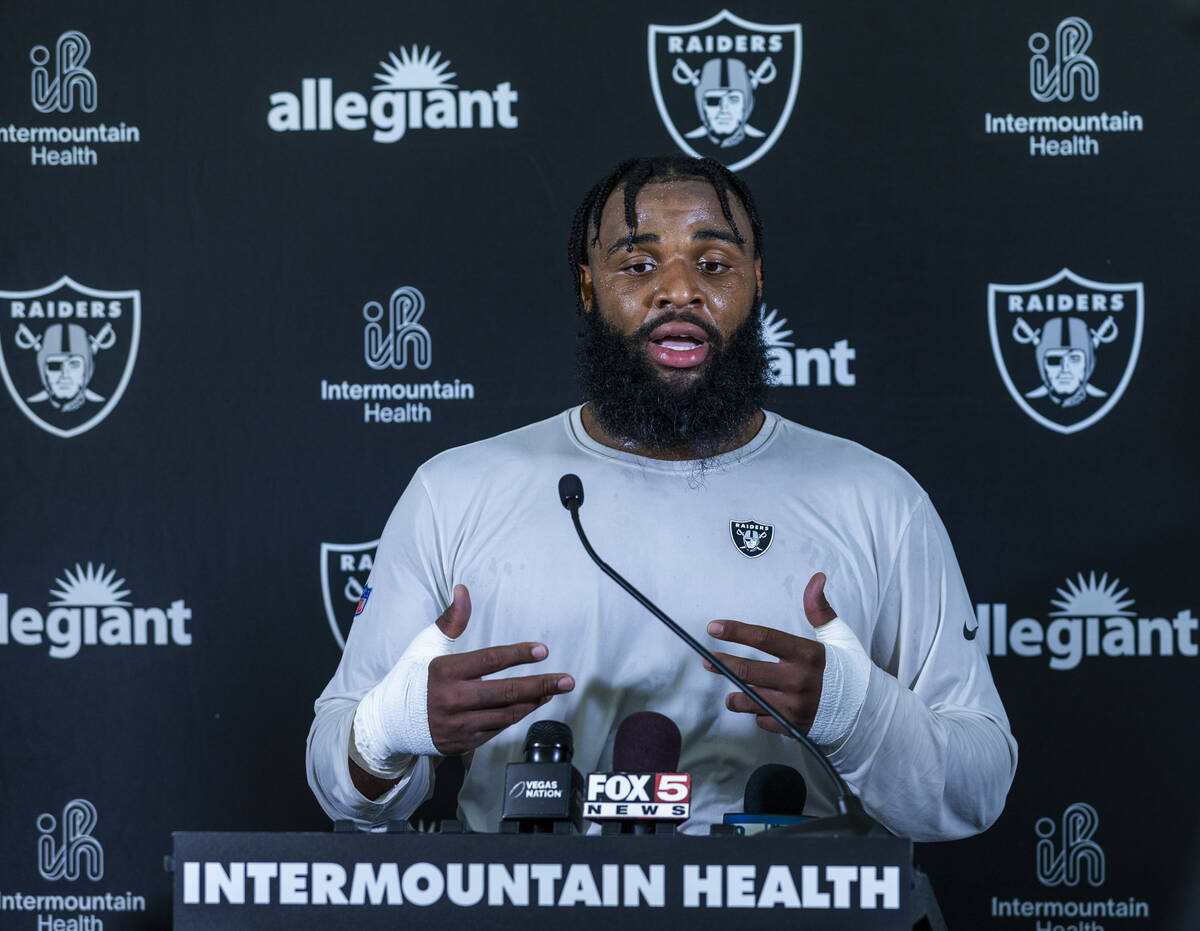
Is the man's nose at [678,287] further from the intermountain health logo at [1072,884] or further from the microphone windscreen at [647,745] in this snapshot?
the intermountain health logo at [1072,884]

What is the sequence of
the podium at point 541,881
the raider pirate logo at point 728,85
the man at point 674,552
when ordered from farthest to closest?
the raider pirate logo at point 728,85 < the man at point 674,552 < the podium at point 541,881

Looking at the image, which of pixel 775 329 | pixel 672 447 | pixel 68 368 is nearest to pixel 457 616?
pixel 672 447

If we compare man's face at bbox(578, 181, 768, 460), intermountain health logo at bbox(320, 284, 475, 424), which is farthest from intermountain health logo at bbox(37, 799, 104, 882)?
man's face at bbox(578, 181, 768, 460)

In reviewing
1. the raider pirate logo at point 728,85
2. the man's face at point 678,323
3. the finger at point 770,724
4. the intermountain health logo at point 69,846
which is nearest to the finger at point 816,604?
the finger at point 770,724

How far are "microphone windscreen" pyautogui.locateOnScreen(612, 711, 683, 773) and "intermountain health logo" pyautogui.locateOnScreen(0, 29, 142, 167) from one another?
1.57m

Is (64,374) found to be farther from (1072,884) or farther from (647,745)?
(1072,884)

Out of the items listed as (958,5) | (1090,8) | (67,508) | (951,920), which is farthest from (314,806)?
(1090,8)

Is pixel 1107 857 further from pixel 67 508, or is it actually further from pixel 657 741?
pixel 67 508

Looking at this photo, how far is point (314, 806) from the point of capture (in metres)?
2.43

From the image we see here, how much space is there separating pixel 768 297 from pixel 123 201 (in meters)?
1.22

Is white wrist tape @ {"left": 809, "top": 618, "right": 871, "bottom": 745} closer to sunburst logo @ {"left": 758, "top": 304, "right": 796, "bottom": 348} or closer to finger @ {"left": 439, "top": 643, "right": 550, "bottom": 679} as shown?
finger @ {"left": 439, "top": 643, "right": 550, "bottom": 679}

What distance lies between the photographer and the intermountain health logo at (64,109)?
252 cm

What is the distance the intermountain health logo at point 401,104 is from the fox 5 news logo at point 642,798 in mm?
1588

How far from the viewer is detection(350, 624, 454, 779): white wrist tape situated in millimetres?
1440
